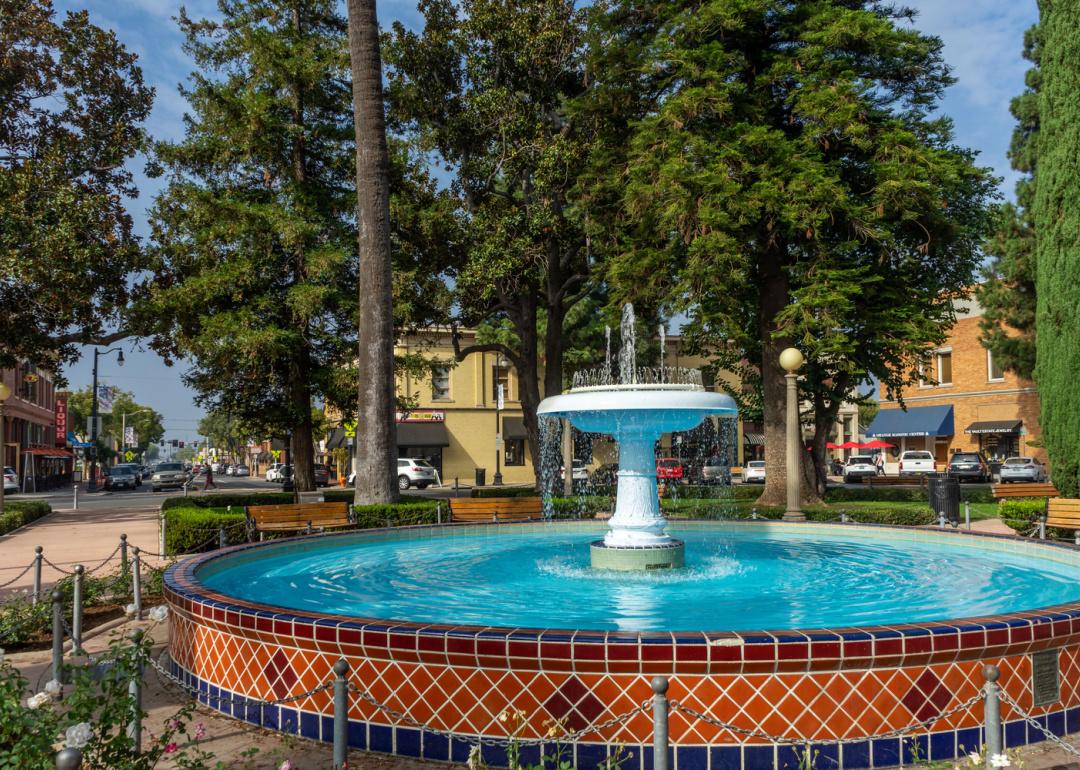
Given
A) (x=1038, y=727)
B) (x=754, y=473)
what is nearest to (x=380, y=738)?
(x=1038, y=727)

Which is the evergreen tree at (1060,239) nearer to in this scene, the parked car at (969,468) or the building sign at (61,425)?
the parked car at (969,468)

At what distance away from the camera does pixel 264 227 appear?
25.2 meters

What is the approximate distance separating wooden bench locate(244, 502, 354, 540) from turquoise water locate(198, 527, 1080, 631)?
1818 millimetres

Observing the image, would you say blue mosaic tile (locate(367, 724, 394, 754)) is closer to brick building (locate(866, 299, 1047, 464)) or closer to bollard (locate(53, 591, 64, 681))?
bollard (locate(53, 591, 64, 681))

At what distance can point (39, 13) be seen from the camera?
27656 mm

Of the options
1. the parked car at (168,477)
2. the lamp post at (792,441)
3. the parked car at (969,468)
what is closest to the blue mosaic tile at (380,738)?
the lamp post at (792,441)

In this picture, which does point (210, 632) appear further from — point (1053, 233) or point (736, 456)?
point (736, 456)

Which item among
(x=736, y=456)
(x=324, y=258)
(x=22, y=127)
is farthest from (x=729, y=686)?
(x=736, y=456)

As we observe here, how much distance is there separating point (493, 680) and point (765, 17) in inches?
870

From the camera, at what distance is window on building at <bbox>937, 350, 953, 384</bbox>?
51.2 meters

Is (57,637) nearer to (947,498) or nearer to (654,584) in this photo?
(654,584)

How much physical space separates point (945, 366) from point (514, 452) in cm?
2735

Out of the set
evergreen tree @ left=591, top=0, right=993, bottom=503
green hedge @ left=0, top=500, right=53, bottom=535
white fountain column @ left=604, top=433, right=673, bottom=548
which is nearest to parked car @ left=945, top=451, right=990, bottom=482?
evergreen tree @ left=591, top=0, right=993, bottom=503

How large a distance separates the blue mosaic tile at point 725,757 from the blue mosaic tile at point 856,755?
63 cm
